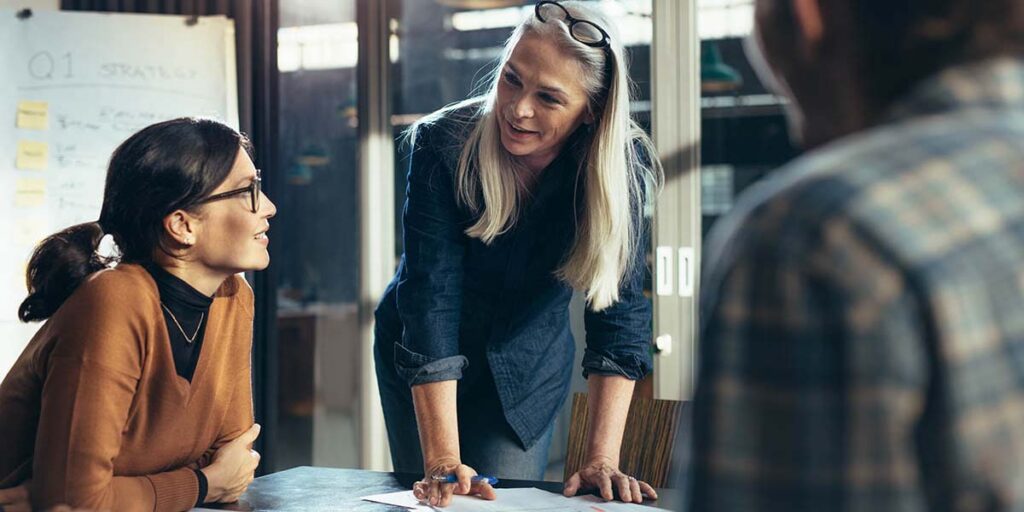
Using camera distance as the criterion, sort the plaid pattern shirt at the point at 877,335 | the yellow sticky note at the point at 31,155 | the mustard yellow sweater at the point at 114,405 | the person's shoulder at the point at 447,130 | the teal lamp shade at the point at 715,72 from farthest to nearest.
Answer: the yellow sticky note at the point at 31,155 → the teal lamp shade at the point at 715,72 → the person's shoulder at the point at 447,130 → the mustard yellow sweater at the point at 114,405 → the plaid pattern shirt at the point at 877,335

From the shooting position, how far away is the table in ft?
5.11

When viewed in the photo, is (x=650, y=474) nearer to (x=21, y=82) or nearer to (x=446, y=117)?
(x=446, y=117)

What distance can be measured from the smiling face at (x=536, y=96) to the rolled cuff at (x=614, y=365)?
Answer: 0.39 m

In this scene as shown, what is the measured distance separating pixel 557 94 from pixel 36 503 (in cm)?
103

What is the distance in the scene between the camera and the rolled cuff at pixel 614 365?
182 cm

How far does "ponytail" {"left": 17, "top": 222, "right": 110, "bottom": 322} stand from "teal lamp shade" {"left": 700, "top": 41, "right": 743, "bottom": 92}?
208 centimetres

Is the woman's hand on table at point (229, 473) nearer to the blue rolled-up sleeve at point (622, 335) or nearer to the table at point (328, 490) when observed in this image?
the table at point (328, 490)

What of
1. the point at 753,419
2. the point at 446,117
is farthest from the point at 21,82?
the point at 753,419

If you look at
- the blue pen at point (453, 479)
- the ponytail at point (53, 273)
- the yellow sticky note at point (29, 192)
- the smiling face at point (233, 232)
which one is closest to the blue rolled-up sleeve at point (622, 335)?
the blue pen at point (453, 479)

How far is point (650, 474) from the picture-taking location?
1929 millimetres

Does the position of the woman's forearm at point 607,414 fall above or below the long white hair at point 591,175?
below

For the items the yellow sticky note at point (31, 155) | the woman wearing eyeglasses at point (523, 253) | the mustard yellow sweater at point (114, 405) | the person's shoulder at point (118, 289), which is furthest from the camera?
the yellow sticky note at point (31, 155)

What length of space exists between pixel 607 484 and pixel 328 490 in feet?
1.47

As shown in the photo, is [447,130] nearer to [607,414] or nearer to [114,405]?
[607,414]
